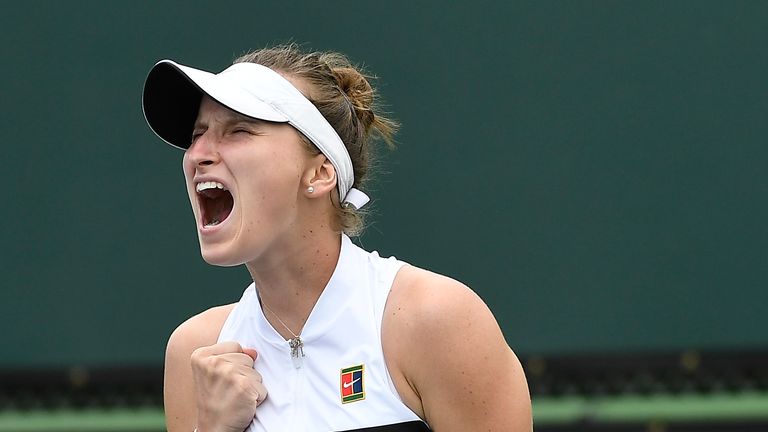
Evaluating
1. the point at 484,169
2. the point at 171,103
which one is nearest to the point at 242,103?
the point at 171,103

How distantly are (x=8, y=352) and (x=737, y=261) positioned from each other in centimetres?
226

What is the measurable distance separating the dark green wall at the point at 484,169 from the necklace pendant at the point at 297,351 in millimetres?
1837

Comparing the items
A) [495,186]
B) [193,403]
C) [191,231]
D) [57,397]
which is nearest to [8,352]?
[57,397]

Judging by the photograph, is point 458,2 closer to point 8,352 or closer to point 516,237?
point 516,237

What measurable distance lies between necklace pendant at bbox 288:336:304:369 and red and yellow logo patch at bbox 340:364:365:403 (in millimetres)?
100

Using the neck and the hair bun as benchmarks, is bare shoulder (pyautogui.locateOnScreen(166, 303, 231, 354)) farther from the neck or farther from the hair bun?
the hair bun

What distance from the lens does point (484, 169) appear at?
423 centimetres

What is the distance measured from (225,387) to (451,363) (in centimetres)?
38

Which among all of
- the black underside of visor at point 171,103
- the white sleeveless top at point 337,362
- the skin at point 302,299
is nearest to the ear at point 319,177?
the skin at point 302,299

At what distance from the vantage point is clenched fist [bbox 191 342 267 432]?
229cm

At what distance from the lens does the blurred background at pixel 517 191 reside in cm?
412

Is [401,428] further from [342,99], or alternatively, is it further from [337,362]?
[342,99]

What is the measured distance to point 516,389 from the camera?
227cm

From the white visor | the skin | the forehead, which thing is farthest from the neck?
the forehead
